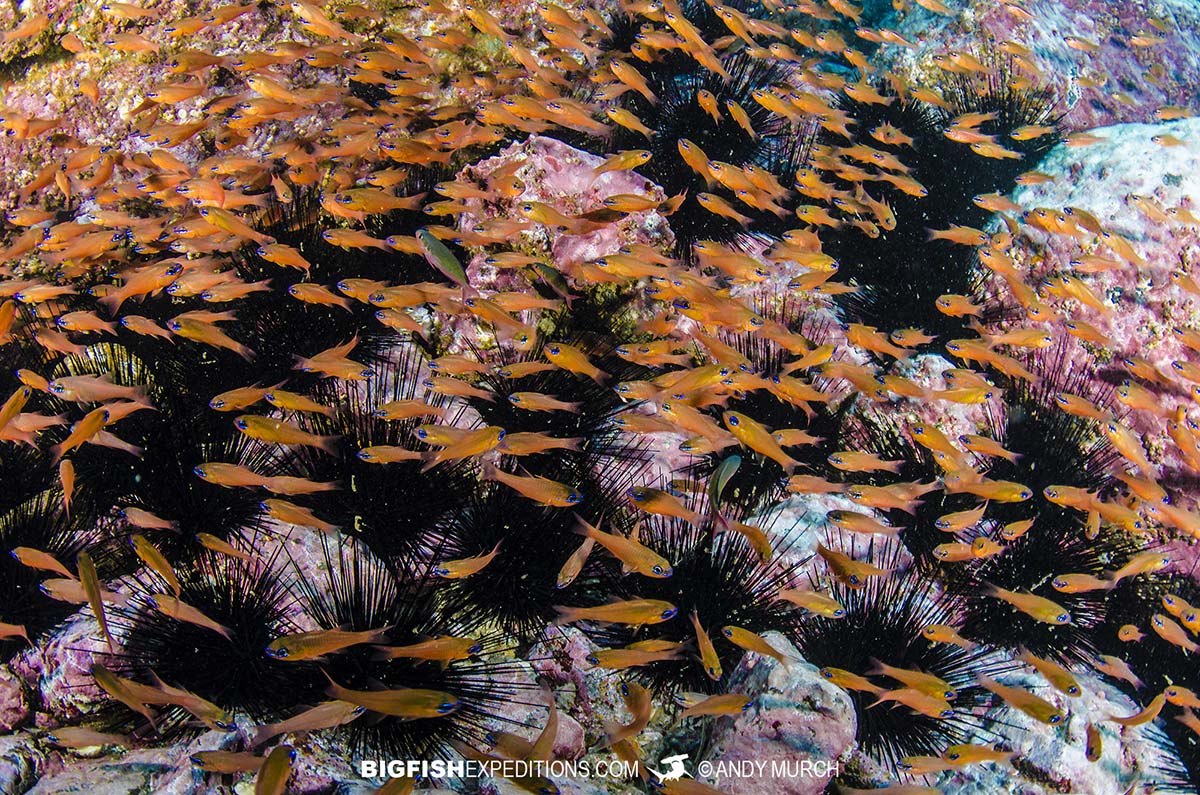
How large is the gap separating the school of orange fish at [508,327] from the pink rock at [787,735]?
0.50 ft

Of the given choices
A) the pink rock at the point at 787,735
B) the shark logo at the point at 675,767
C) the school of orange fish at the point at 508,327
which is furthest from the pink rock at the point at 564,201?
the shark logo at the point at 675,767

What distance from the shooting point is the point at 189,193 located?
4.92 metres

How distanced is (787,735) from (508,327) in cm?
316

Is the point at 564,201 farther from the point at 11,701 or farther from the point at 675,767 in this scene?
the point at 11,701

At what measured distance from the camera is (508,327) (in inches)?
184

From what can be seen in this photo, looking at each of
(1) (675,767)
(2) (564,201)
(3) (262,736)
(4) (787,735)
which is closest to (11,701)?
(3) (262,736)

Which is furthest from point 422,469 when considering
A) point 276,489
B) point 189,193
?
point 189,193

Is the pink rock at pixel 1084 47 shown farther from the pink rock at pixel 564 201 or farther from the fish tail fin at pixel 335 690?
the fish tail fin at pixel 335 690

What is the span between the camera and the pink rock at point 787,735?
3.19 meters

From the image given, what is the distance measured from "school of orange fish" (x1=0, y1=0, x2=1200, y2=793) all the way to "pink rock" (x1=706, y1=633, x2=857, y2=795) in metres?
0.15

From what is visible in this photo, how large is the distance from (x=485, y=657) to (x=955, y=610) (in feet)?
11.3

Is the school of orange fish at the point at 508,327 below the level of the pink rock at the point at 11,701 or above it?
above

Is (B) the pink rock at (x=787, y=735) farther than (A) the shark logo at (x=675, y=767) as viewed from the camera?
No

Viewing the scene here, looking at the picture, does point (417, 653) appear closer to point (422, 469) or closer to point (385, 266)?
point (422, 469)
